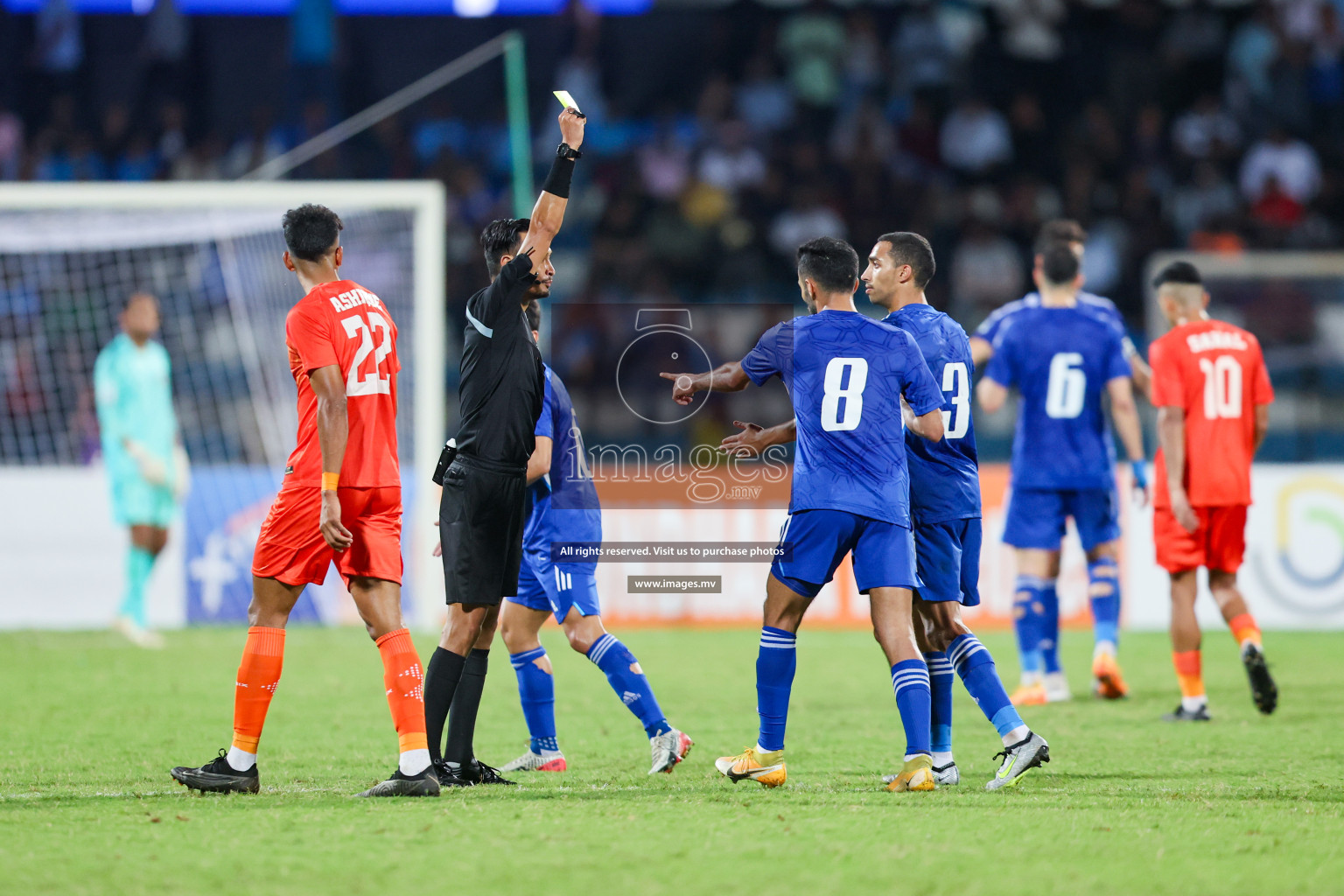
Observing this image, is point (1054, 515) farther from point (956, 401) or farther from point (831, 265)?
point (831, 265)

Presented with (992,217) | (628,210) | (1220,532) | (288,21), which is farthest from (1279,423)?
(288,21)

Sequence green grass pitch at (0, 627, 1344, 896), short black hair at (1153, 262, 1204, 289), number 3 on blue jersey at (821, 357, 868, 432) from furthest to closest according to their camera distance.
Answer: short black hair at (1153, 262, 1204, 289) < number 3 on blue jersey at (821, 357, 868, 432) < green grass pitch at (0, 627, 1344, 896)

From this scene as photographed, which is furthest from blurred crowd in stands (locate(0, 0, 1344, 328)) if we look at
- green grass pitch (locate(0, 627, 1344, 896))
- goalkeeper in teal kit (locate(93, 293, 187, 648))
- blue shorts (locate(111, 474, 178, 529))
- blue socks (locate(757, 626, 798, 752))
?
blue socks (locate(757, 626, 798, 752))

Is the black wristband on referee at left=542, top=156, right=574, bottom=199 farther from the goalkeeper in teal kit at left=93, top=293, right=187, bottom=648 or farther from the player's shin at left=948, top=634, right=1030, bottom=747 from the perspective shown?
the goalkeeper in teal kit at left=93, top=293, right=187, bottom=648

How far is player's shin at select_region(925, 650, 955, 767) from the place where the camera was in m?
6.04

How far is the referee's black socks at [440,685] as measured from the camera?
5734 millimetres

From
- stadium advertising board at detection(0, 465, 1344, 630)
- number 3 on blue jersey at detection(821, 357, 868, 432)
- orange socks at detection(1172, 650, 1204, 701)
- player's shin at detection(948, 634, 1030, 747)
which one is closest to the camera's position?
number 3 on blue jersey at detection(821, 357, 868, 432)

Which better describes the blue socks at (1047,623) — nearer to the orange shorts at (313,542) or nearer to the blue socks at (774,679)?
the blue socks at (774,679)

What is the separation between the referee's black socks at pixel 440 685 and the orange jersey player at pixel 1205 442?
4.29 metres

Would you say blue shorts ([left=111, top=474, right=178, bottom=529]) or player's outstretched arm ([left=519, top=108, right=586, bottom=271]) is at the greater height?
player's outstretched arm ([left=519, top=108, right=586, bottom=271])

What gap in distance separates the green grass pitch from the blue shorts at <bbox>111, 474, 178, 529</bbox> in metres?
2.64

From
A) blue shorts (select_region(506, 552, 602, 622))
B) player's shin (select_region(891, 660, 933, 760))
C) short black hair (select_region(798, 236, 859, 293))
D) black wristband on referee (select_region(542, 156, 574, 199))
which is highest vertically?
black wristband on referee (select_region(542, 156, 574, 199))

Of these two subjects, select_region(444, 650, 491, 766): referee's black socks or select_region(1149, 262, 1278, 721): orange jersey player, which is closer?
select_region(444, 650, 491, 766): referee's black socks

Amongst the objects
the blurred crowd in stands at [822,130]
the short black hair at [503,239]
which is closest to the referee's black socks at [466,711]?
the short black hair at [503,239]
